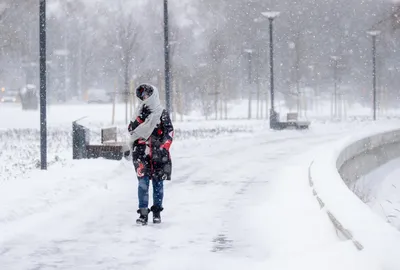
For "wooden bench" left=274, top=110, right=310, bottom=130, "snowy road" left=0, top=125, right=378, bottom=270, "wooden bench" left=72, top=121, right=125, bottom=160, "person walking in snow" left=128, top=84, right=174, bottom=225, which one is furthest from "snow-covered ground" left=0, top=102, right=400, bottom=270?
"wooden bench" left=274, top=110, right=310, bottom=130

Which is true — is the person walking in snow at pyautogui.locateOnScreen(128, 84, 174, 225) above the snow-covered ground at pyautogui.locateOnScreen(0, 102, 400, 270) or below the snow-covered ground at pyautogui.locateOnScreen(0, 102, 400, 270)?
above

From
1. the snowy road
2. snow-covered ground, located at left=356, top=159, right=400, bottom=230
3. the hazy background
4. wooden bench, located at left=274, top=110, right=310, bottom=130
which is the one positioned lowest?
snow-covered ground, located at left=356, top=159, right=400, bottom=230

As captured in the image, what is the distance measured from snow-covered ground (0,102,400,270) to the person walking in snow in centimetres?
58

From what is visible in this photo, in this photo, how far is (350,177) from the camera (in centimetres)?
2228

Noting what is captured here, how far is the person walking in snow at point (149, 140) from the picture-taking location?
30.5ft

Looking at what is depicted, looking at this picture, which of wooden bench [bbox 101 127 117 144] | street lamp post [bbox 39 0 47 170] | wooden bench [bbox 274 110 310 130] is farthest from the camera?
wooden bench [bbox 274 110 310 130]

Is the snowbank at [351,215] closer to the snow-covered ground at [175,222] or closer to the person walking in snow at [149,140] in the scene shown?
the snow-covered ground at [175,222]

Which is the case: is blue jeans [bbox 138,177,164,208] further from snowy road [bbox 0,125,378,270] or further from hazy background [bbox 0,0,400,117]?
hazy background [bbox 0,0,400,117]

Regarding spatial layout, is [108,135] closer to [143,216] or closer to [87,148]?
[87,148]

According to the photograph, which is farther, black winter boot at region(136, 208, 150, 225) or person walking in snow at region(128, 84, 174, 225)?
black winter boot at region(136, 208, 150, 225)

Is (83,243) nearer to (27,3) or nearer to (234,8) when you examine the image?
(27,3)

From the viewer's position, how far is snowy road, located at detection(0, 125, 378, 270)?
7191 mm

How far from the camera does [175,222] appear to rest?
9758mm

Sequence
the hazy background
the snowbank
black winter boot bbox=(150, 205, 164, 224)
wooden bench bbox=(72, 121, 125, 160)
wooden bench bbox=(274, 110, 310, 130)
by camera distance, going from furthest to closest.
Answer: the hazy background
wooden bench bbox=(274, 110, 310, 130)
wooden bench bbox=(72, 121, 125, 160)
black winter boot bbox=(150, 205, 164, 224)
the snowbank
